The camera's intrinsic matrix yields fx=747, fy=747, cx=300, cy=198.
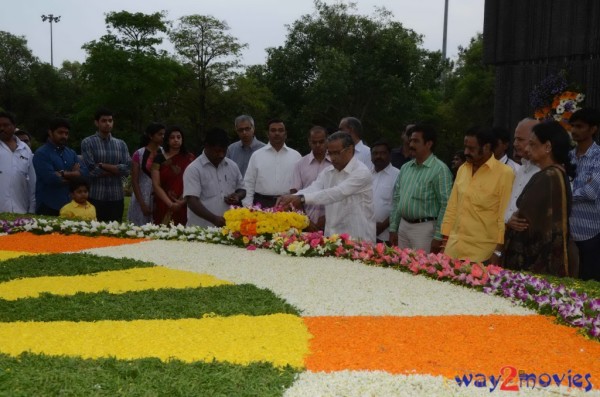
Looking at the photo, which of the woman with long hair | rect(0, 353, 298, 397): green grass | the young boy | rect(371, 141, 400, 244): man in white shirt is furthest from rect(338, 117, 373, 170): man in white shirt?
rect(0, 353, 298, 397): green grass

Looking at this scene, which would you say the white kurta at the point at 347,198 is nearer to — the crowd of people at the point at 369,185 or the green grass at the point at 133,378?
the crowd of people at the point at 369,185

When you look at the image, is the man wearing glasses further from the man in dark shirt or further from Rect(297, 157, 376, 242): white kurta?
Rect(297, 157, 376, 242): white kurta

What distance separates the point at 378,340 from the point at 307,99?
4544cm

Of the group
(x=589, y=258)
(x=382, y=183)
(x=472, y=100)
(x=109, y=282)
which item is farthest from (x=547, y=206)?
(x=472, y=100)

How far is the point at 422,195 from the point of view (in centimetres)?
802

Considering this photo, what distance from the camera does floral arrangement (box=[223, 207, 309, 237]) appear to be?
8664mm

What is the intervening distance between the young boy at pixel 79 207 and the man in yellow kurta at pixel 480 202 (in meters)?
5.37

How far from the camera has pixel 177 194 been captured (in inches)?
393

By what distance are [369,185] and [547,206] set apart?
7.76 ft

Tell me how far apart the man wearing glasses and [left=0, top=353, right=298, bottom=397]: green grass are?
20.8 ft

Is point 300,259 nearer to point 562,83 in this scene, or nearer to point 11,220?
point 11,220

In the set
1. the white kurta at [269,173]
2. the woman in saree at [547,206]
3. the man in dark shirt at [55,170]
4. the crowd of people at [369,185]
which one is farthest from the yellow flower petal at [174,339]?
the man in dark shirt at [55,170]

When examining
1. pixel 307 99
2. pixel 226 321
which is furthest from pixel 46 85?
pixel 226 321

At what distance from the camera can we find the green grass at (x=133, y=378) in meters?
3.74
